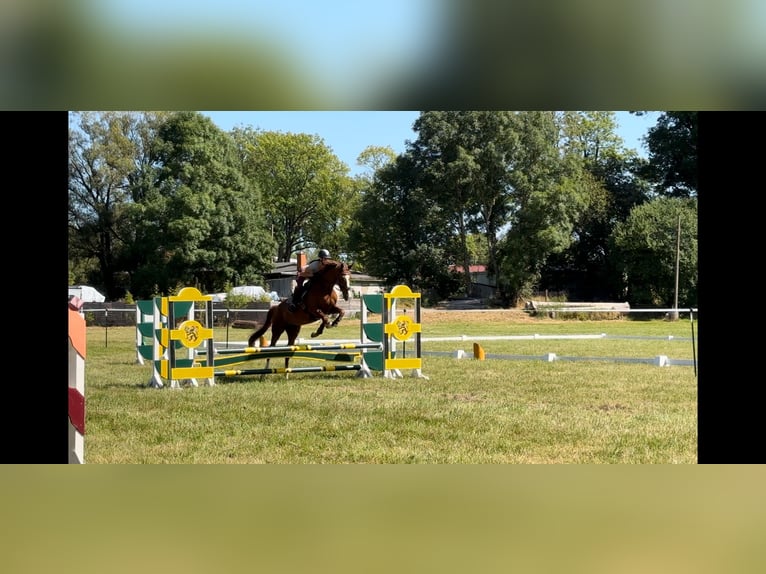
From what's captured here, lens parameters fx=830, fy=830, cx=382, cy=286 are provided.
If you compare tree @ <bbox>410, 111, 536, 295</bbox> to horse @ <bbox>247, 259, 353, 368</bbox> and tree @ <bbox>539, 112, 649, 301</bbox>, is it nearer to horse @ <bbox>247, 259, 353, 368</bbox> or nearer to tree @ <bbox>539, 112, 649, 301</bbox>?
tree @ <bbox>539, 112, 649, 301</bbox>

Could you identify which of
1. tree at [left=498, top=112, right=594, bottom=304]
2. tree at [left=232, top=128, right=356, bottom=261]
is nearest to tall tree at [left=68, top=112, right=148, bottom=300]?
tree at [left=232, top=128, right=356, bottom=261]

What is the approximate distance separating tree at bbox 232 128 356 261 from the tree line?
0.05m

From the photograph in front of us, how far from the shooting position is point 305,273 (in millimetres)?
8195

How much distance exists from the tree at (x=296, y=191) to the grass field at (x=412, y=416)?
9.13m

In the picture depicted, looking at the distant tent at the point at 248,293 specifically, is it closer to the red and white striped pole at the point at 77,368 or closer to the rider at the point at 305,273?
the rider at the point at 305,273

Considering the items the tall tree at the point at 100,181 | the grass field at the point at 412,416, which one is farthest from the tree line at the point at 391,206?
the grass field at the point at 412,416

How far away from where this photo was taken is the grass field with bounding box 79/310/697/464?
4887mm

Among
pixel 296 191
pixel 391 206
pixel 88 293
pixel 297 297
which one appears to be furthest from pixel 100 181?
pixel 297 297

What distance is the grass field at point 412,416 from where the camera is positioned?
489cm
